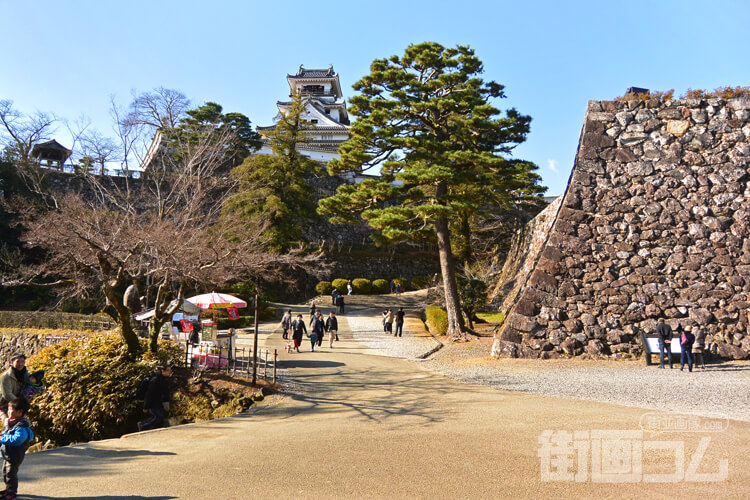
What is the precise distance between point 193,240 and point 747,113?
16.1 metres

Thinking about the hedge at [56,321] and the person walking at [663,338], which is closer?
the person walking at [663,338]

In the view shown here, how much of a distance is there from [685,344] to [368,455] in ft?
27.8

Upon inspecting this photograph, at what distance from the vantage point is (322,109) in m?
53.2

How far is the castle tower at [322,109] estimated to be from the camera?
44.8 metres

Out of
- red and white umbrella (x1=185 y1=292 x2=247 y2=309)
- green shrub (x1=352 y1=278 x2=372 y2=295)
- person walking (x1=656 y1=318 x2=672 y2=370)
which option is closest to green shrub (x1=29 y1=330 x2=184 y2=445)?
red and white umbrella (x1=185 y1=292 x2=247 y2=309)

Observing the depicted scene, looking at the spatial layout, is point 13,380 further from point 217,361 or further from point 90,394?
point 217,361

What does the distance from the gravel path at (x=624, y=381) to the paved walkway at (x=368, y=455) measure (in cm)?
66

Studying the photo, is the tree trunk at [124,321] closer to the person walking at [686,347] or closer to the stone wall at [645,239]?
the stone wall at [645,239]

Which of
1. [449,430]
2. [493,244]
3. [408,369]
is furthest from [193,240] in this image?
[493,244]

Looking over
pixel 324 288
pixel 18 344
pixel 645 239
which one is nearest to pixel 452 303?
pixel 645 239

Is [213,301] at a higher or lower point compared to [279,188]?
lower

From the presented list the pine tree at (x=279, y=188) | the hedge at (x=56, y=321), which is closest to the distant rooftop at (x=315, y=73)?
the pine tree at (x=279, y=188)

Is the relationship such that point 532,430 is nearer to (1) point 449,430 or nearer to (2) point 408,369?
(1) point 449,430

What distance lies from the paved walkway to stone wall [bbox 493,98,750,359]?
4.23m
